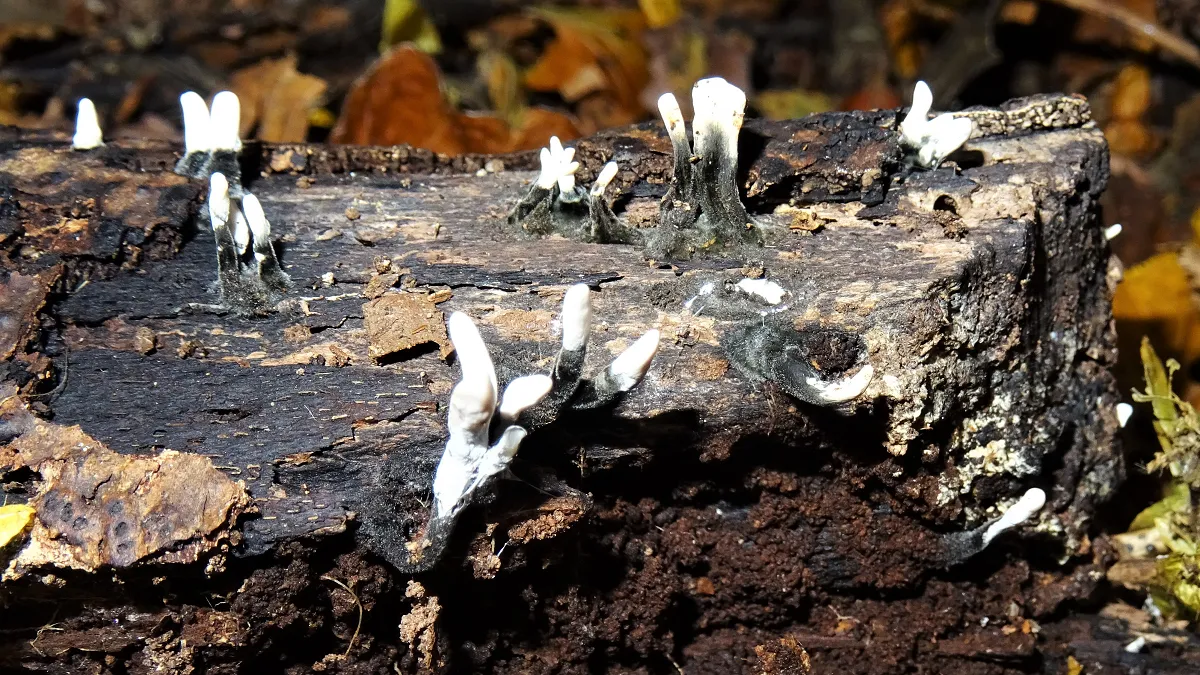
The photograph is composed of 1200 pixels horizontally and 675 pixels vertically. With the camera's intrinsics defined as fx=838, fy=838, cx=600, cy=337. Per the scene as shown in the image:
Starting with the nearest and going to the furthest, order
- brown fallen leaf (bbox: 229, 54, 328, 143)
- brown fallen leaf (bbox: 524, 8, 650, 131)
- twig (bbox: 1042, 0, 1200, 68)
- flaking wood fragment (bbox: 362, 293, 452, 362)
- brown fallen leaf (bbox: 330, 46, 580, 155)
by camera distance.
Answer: flaking wood fragment (bbox: 362, 293, 452, 362), brown fallen leaf (bbox: 330, 46, 580, 155), brown fallen leaf (bbox: 229, 54, 328, 143), twig (bbox: 1042, 0, 1200, 68), brown fallen leaf (bbox: 524, 8, 650, 131)

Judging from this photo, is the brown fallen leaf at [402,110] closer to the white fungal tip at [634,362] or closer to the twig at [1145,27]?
the white fungal tip at [634,362]

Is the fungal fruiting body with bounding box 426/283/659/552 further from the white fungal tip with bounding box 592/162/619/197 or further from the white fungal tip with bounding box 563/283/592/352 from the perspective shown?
the white fungal tip with bounding box 592/162/619/197

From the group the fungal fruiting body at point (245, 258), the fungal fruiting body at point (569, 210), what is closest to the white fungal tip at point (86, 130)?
the fungal fruiting body at point (245, 258)

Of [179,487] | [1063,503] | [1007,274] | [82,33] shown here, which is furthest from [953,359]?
[82,33]

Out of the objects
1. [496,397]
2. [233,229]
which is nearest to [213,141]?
[233,229]

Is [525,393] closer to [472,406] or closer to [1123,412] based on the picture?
[472,406]

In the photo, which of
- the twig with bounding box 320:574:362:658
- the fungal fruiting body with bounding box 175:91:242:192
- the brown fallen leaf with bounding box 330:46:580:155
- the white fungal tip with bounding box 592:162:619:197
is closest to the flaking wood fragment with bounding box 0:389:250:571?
the twig with bounding box 320:574:362:658
